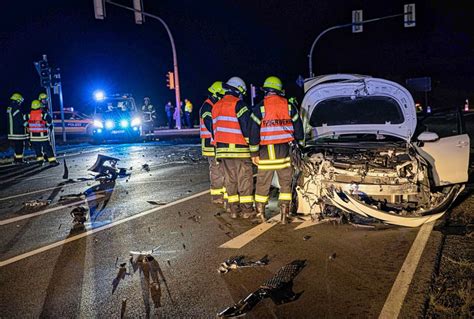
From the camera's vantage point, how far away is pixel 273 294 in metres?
4.12

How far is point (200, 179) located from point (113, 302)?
21.3 ft

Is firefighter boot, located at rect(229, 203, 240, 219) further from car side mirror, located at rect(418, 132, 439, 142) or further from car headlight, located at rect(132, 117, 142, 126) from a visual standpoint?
car headlight, located at rect(132, 117, 142, 126)

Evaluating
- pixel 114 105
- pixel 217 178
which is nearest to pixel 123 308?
pixel 217 178

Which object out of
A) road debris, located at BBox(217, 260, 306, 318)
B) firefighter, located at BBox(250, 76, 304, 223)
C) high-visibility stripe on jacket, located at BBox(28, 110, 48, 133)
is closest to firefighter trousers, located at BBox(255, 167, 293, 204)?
firefighter, located at BBox(250, 76, 304, 223)

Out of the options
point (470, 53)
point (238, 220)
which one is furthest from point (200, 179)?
point (470, 53)

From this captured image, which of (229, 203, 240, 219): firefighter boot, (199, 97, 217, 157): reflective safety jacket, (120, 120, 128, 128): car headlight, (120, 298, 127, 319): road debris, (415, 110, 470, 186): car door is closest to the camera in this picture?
(120, 298, 127, 319): road debris

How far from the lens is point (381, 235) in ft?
19.0

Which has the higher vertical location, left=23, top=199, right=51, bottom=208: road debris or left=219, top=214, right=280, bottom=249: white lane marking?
left=23, top=199, right=51, bottom=208: road debris

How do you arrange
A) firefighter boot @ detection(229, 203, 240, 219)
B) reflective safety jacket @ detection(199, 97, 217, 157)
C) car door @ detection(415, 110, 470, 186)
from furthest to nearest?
reflective safety jacket @ detection(199, 97, 217, 157), firefighter boot @ detection(229, 203, 240, 219), car door @ detection(415, 110, 470, 186)

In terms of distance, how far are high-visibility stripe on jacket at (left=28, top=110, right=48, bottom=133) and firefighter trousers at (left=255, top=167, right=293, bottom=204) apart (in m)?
10.3

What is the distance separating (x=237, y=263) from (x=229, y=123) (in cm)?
247

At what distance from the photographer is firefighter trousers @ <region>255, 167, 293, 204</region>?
652 cm

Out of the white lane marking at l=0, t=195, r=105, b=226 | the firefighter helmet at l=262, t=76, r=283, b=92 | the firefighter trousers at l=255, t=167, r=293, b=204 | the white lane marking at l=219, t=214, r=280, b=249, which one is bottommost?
the white lane marking at l=219, t=214, r=280, b=249

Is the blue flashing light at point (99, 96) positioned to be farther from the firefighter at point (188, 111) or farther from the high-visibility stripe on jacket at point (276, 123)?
the high-visibility stripe on jacket at point (276, 123)
